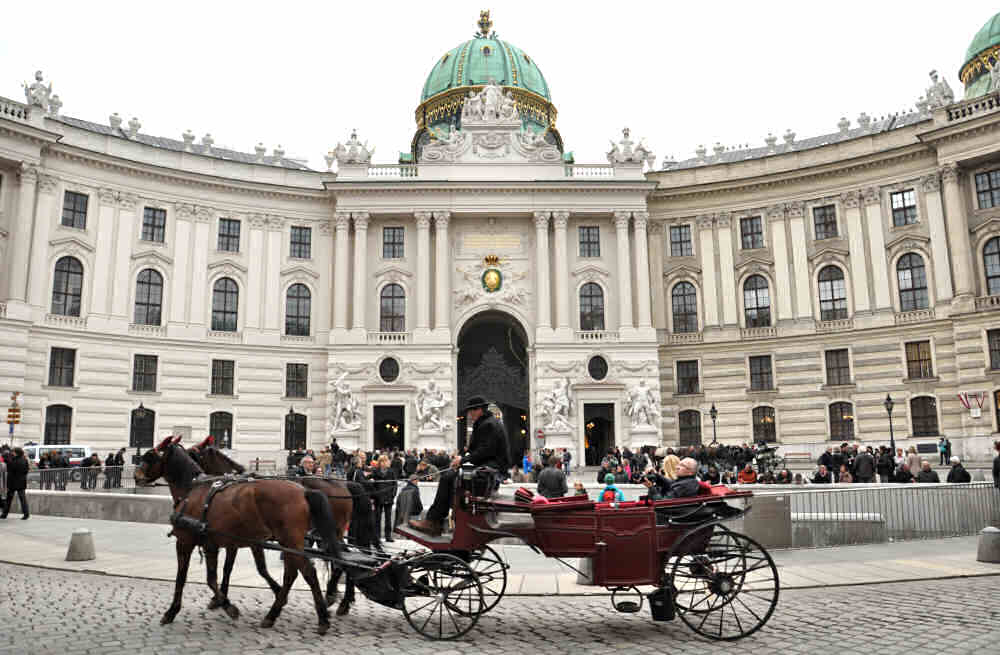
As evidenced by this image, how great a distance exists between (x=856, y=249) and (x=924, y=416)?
9698 mm

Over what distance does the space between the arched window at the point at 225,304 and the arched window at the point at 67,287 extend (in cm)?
674

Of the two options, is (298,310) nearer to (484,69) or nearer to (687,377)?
(484,69)

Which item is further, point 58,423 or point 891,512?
point 58,423

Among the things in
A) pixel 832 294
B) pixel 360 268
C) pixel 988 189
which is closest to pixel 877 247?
pixel 832 294

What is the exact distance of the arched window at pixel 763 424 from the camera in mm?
41812

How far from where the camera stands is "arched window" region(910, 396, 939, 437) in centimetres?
3794

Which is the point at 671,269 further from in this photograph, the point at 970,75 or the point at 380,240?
the point at 970,75

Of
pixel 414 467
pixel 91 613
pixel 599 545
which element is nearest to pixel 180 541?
pixel 91 613

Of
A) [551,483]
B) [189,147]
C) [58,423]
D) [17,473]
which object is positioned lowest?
[551,483]

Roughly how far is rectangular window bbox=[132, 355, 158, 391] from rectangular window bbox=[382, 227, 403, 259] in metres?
14.0

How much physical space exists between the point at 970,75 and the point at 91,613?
54.3 metres

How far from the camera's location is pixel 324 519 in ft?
28.3

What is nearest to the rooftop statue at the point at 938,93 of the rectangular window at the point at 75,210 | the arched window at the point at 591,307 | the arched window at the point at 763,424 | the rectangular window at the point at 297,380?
the arched window at the point at 763,424

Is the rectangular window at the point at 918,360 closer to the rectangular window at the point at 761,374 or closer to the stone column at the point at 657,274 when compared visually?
the rectangular window at the point at 761,374
